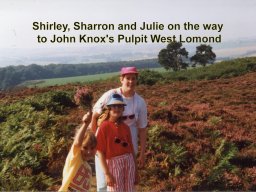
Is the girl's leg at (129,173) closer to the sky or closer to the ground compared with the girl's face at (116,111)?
closer to the ground

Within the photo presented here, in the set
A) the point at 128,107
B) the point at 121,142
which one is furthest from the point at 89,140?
the point at 128,107

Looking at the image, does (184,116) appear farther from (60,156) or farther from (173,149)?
(60,156)

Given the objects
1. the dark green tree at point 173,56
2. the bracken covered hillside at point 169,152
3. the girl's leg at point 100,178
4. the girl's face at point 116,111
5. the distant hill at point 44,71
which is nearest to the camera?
the girl's face at point 116,111

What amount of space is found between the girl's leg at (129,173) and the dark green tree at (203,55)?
7568 centimetres

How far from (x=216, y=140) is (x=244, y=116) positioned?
4.22m

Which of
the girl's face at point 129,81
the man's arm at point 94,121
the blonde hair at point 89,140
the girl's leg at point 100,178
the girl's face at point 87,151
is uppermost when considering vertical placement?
the girl's face at point 129,81

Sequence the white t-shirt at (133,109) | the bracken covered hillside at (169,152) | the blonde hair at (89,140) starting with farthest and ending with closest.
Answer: the bracken covered hillside at (169,152) → the white t-shirt at (133,109) → the blonde hair at (89,140)

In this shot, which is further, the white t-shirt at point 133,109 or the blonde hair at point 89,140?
the white t-shirt at point 133,109

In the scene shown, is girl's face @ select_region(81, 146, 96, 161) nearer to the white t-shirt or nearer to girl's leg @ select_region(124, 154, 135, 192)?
girl's leg @ select_region(124, 154, 135, 192)

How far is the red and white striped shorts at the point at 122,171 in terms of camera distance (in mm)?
5004

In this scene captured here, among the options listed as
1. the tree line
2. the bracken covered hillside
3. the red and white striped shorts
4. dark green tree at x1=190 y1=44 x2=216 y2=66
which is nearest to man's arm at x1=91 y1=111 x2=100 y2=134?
the red and white striped shorts

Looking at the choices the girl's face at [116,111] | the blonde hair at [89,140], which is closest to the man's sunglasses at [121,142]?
the girl's face at [116,111]

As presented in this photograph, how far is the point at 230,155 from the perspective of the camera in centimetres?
862

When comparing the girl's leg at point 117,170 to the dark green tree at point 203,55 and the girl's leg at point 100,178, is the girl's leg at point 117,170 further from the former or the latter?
the dark green tree at point 203,55
